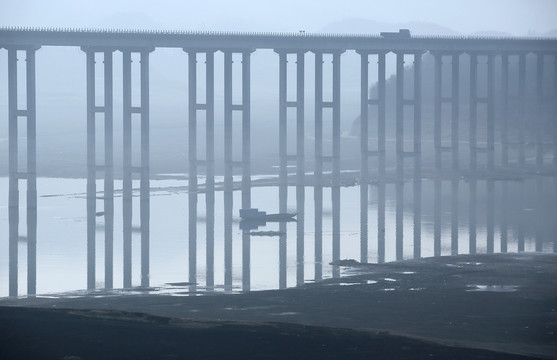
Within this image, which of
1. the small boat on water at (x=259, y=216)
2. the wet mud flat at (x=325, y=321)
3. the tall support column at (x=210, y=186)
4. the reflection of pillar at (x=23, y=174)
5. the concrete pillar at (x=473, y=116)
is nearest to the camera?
the wet mud flat at (x=325, y=321)

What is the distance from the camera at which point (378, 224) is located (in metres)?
61.6

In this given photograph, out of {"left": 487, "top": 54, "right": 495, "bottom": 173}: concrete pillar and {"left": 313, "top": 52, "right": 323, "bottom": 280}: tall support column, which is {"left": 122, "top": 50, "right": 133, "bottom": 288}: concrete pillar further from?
{"left": 487, "top": 54, "right": 495, "bottom": 173}: concrete pillar

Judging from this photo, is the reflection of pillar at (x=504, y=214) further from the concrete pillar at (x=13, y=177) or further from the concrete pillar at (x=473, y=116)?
the concrete pillar at (x=13, y=177)

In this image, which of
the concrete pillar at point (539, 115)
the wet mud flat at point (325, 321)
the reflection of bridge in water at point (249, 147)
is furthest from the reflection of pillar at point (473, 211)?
the wet mud flat at point (325, 321)

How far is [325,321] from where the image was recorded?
31906 mm

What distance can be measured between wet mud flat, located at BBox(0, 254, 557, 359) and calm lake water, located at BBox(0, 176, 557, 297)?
366cm

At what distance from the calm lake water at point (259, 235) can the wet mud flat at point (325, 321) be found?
3660 millimetres

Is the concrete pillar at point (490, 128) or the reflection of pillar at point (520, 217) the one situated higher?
the concrete pillar at point (490, 128)

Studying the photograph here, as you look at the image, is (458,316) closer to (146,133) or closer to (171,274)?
(171,274)

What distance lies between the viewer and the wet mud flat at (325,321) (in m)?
26.8

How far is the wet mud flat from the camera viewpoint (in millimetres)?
26766

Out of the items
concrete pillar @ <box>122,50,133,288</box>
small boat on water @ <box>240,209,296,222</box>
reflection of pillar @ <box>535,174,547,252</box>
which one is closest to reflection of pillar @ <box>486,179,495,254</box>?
reflection of pillar @ <box>535,174,547,252</box>

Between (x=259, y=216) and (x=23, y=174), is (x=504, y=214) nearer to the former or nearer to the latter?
(x=259, y=216)

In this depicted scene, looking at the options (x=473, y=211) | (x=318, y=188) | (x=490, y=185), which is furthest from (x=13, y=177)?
(x=490, y=185)
